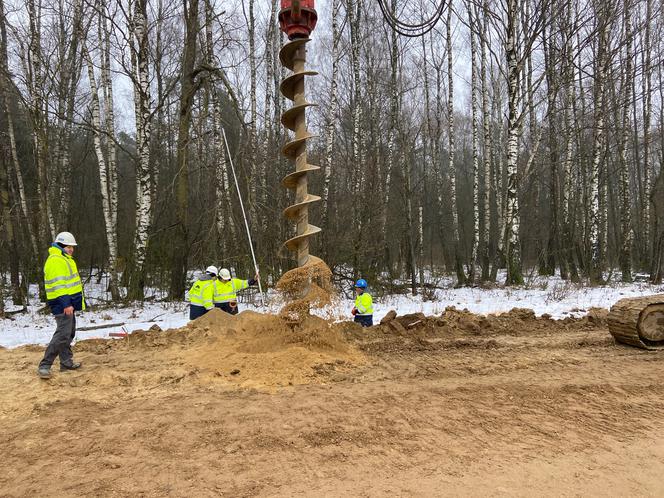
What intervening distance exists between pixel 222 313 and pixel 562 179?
64.3 ft

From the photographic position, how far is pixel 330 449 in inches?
143

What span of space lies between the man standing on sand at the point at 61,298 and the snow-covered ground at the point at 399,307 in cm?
287

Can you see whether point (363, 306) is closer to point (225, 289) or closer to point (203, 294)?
point (225, 289)

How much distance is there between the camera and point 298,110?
593cm

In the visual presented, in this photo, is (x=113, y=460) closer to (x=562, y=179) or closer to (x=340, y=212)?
(x=340, y=212)

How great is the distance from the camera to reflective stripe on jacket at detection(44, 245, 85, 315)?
5.63 m

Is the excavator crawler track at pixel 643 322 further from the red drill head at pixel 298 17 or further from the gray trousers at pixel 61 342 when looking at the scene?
the gray trousers at pixel 61 342

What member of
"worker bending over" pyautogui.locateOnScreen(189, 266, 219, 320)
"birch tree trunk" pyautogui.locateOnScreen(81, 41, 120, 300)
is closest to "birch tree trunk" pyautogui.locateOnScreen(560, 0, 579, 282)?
"worker bending over" pyautogui.locateOnScreen(189, 266, 219, 320)

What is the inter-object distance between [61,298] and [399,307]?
781 cm

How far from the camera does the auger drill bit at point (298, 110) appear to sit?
18.9ft

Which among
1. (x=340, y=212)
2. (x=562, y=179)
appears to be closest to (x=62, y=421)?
(x=340, y=212)

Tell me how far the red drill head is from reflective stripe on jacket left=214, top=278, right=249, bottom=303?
4.72 metres

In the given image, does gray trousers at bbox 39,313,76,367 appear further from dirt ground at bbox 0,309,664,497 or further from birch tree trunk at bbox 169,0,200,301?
birch tree trunk at bbox 169,0,200,301

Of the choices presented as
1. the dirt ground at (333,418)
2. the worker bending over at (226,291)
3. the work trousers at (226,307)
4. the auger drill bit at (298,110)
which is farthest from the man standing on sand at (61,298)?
the work trousers at (226,307)
